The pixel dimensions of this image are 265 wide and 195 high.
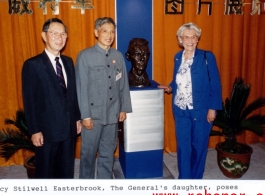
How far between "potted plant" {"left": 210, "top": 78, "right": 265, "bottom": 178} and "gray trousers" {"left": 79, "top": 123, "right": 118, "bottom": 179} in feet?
4.05

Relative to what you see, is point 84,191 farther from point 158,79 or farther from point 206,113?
point 158,79

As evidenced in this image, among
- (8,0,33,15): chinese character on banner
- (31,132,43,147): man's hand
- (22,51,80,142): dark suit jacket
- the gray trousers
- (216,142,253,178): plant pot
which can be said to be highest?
(8,0,33,15): chinese character on banner

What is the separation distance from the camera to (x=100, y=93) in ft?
7.79

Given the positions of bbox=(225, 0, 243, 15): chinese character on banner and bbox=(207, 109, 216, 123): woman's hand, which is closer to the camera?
bbox=(207, 109, 216, 123): woman's hand

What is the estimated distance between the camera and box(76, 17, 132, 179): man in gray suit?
231 centimetres

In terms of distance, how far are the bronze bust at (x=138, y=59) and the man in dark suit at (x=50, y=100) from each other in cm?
76

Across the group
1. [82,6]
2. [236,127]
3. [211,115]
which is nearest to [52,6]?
[82,6]

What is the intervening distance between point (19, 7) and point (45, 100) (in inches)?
58.1

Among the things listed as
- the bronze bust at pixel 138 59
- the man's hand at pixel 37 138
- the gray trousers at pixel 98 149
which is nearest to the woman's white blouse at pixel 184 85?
the bronze bust at pixel 138 59

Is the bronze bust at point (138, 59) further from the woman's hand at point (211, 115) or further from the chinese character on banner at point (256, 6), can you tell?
the chinese character on banner at point (256, 6)

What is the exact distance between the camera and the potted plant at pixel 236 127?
9.52ft

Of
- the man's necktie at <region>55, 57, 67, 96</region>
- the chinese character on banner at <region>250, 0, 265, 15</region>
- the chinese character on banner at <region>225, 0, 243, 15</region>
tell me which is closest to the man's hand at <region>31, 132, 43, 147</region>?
the man's necktie at <region>55, 57, 67, 96</region>

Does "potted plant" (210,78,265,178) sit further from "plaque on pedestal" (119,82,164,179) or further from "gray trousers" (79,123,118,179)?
"gray trousers" (79,123,118,179)

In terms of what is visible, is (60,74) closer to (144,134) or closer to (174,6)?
(144,134)
